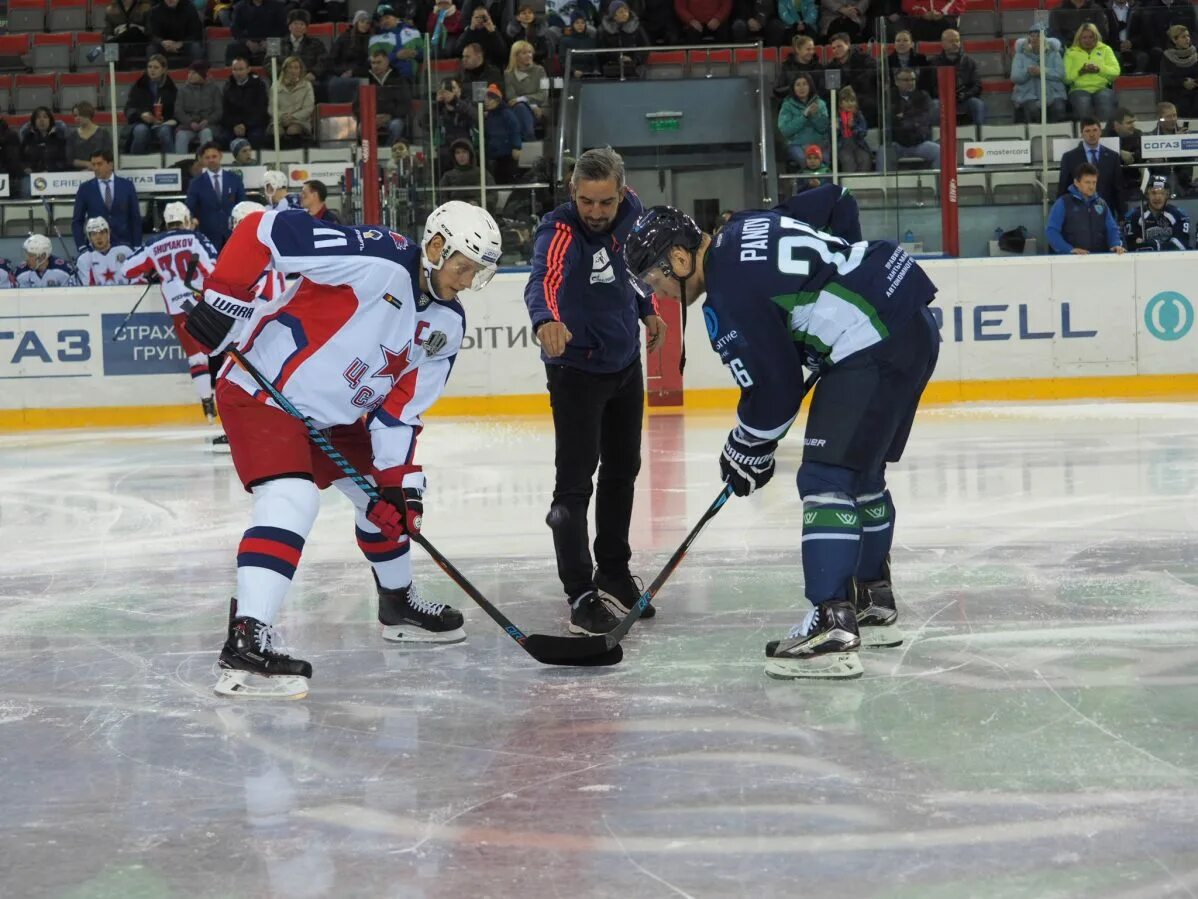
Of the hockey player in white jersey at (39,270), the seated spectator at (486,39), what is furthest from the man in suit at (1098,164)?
the hockey player in white jersey at (39,270)

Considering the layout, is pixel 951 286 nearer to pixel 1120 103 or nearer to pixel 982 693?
pixel 1120 103

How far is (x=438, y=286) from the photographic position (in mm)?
3738

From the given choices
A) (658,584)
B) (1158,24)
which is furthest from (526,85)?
(658,584)

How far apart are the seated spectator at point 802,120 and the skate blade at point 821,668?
828 cm

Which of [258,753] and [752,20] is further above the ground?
[752,20]

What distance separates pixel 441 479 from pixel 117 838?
4961 mm

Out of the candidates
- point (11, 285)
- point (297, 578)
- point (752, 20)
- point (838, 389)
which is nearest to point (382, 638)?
point (297, 578)

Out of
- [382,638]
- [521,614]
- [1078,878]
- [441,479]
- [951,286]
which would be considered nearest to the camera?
[1078,878]

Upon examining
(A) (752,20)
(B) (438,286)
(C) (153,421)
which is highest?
(A) (752,20)

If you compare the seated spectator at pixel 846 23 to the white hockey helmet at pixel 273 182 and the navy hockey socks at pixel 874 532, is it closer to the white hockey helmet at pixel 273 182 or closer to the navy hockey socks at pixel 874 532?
the white hockey helmet at pixel 273 182

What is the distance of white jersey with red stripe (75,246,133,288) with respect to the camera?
36.7 feet

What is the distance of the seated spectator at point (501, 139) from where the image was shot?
1127 cm

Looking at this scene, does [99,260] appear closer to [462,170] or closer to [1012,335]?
[462,170]

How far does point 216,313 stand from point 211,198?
8.13 meters
